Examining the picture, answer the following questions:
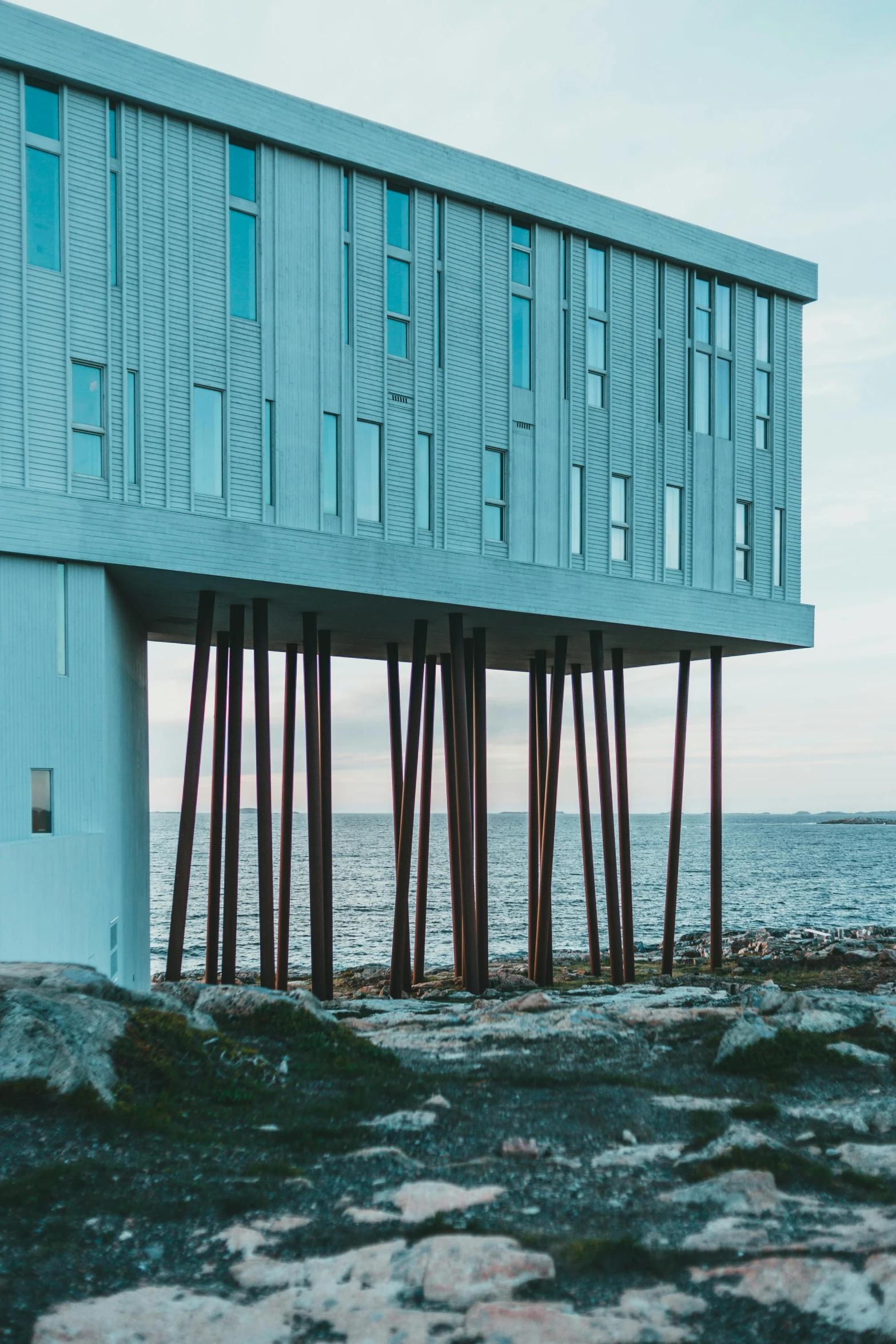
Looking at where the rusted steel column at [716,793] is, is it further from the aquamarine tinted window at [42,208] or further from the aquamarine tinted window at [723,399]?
the aquamarine tinted window at [42,208]

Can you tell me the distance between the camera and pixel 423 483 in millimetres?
21891

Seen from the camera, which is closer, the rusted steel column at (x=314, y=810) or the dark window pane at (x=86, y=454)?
the dark window pane at (x=86, y=454)

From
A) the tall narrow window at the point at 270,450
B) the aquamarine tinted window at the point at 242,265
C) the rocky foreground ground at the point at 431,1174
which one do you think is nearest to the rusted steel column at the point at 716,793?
the tall narrow window at the point at 270,450

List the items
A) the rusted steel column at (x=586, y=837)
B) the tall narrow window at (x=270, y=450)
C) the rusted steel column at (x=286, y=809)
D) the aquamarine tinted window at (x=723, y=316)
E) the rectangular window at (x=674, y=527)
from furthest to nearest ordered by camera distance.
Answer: the rusted steel column at (x=586, y=837), the aquamarine tinted window at (x=723, y=316), the rectangular window at (x=674, y=527), the rusted steel column at (x=286, y=809), the tall narrow window at (x=270, y=450)

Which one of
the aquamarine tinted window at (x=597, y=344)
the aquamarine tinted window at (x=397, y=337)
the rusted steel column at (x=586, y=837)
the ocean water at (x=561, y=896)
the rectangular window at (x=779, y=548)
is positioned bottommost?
the ocean water at (x=561, y=896)

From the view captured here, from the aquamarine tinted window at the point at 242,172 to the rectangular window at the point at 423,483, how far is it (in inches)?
214

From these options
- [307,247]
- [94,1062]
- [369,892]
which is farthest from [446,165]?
[369,892]

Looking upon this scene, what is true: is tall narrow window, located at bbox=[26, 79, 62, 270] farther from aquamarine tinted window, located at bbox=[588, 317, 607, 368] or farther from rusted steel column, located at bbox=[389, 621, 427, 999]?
aquamarine tinted window, located at bbox=[588, 317, 607, 368]

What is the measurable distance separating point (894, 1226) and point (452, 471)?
679 inches

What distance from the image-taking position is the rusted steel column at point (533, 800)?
92.4 feet

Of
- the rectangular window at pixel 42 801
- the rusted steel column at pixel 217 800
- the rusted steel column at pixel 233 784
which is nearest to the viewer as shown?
the rectangular window at pixel 42 801

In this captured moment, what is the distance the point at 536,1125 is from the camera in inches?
379

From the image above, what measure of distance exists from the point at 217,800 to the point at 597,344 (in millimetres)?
13212

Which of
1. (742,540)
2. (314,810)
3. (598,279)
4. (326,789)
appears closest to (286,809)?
(326,789)
